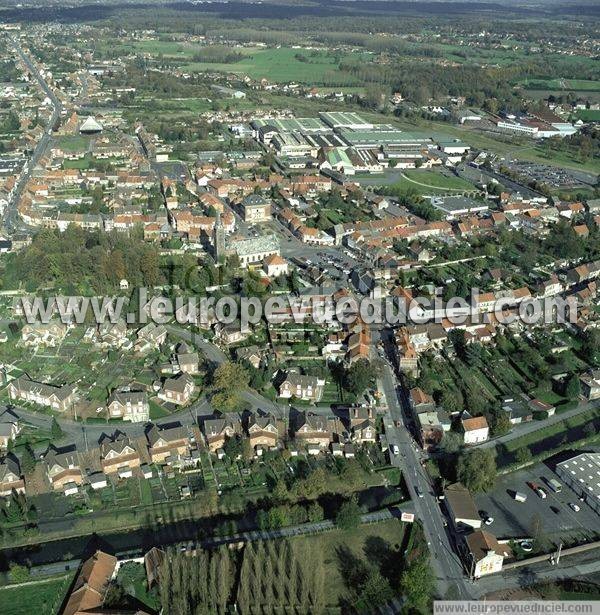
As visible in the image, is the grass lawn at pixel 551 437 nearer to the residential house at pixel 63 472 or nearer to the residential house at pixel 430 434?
the residential house at pixel 430 434

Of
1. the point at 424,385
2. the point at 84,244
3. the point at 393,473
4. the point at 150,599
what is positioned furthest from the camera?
the point at 84,244

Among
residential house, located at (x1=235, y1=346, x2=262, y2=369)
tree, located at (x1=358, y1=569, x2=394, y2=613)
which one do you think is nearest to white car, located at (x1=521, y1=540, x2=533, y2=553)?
tree, located at (x1=358, y1=569, x2=394, y2=613)

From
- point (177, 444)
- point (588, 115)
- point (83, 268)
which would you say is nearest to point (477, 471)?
point (177, 444)

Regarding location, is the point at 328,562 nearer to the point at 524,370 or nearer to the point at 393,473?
the point at 393,473

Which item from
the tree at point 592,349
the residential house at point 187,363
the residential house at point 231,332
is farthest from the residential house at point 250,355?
the tree at point 592,349

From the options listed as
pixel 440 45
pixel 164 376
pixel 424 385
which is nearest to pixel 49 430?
pixel 164 376

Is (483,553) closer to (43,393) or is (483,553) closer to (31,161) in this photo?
(43,393)
